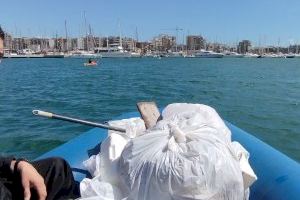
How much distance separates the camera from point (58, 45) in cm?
10662

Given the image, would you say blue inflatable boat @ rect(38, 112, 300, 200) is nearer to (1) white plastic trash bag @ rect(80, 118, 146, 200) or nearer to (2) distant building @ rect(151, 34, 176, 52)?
(1) white plastic trash bag @ rect(80, 118, 146, 200)

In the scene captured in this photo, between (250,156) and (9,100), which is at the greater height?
(250,156)

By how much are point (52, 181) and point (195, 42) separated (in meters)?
114

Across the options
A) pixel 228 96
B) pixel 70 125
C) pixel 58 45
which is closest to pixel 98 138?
pixel 70 125

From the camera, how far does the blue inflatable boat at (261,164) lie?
3.03m

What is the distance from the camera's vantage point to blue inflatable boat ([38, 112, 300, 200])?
303 cm

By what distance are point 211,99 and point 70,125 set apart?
7280mm

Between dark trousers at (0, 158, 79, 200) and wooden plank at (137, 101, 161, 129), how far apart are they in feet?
4.06

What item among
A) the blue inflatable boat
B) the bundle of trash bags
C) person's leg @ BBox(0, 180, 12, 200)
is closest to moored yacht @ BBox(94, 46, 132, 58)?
the blue inflatable boat

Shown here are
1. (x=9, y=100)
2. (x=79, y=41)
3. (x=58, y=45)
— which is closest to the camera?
(x=9, y=100)

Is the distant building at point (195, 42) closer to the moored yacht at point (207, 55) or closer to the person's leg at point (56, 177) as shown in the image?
the moored yacht at point (207, 55)

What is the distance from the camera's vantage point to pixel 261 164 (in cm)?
343

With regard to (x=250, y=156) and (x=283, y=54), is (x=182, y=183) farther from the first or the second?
(x=283, y=54)

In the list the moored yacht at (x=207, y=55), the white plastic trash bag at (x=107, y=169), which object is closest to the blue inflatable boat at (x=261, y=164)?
the white plastic trash bag at (x=107, y=169)
